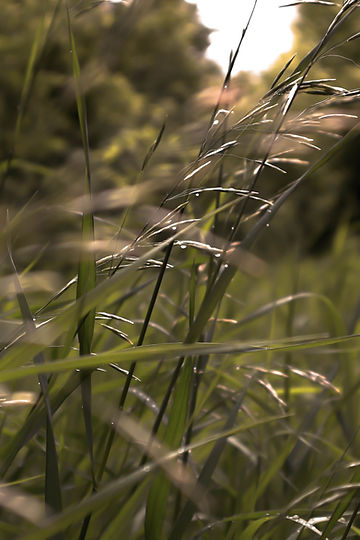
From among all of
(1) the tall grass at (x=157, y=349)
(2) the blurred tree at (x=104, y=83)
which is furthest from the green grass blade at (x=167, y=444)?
(2) the blurred tree at (x=104, y=83)

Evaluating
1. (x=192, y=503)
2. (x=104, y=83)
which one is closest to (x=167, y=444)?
(x=192, y=503)

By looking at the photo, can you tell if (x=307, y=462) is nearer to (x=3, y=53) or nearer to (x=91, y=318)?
(x=91, y=318)

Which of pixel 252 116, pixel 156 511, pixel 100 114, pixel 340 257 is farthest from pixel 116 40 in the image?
pixel 100 114

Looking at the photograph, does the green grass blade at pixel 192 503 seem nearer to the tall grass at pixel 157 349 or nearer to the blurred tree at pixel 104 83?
the tall grass at pixel 157 349

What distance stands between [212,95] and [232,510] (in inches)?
21.9

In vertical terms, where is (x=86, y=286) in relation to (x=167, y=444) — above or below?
above

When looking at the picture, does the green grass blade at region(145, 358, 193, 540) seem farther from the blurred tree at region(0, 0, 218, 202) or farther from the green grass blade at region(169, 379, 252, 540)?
the blurred tree at region(0, 0, 218, 202)

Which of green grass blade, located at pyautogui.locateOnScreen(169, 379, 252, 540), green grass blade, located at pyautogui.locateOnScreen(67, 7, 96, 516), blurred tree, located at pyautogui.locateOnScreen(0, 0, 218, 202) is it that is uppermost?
blurred tree, located at pyautogui.locateOnScreen(0, 0, 218, 202)

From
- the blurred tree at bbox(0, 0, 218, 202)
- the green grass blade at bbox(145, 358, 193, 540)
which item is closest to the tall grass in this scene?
the green grass blade at bbox(145, 358, 193, 540)

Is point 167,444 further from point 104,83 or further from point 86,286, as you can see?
point 104,83

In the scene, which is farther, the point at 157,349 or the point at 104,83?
the point at 104,83

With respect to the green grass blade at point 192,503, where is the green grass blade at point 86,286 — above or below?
above

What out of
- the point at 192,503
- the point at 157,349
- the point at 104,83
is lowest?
the point at 192,503

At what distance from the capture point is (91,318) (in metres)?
0.50
